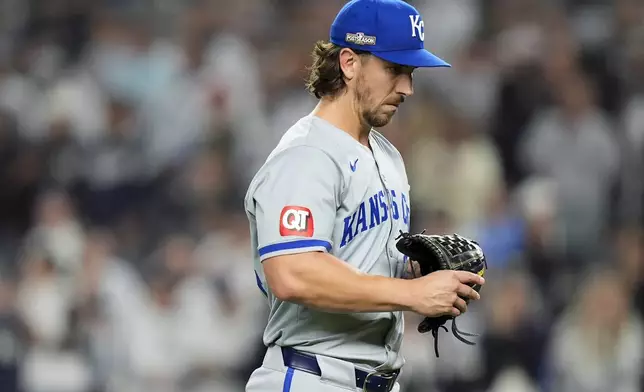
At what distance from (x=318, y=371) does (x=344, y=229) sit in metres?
0.43

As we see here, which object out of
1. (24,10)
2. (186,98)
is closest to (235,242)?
(186,98)

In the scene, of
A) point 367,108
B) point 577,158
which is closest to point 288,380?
point 367,108

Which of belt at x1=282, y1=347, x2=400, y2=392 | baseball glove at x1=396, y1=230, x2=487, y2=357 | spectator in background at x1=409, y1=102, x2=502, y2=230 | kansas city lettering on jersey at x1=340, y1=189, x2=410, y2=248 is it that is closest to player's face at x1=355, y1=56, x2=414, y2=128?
kansas city lettering on jersey at x1=340, y1=189, x2=410, y2=248

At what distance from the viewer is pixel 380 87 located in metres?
3.43

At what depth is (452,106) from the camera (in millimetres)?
8242

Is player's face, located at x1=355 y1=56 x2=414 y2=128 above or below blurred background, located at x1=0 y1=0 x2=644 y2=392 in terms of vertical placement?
above

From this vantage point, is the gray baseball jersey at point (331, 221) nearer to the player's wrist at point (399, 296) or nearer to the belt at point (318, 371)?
the belt at point (318, 371)

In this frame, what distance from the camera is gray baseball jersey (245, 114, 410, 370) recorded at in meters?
3.20

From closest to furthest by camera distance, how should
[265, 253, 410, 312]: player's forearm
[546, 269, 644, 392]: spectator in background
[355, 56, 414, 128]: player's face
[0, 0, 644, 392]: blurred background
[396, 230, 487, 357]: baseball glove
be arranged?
[265, 253, 410, 312]: player's forearm
[396, 230, 487, 357]: baseball glove
[355, 56, 414, 128]: player's face
[546, 269, 644, 392]: spectator in background
[0, 0, 644, 392]: blurred background

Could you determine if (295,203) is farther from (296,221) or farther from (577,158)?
(577,158)

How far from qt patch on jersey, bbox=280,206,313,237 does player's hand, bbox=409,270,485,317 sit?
32cm

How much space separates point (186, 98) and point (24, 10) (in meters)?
1.75

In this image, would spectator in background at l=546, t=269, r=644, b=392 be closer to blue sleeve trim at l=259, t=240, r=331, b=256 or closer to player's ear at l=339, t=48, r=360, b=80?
player's ear at l=339, t=48, r=360, b=80

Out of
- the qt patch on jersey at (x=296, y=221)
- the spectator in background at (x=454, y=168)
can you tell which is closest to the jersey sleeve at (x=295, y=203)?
the qt patch on jersey at (x=296, y=221)
